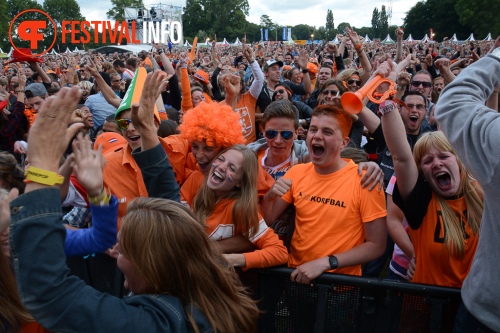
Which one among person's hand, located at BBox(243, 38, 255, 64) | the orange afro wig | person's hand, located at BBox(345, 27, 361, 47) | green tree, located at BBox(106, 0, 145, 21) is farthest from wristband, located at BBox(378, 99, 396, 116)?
green tree, located at BBox(106, 0, 145, 21)

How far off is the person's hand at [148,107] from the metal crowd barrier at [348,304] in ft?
3.21

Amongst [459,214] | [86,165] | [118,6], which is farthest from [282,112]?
[118,6]

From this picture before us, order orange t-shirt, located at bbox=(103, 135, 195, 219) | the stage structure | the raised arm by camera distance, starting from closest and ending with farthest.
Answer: the raised arm < orange t-shirt, located at bbox=(103, 135, 195, 219) < the stage structure

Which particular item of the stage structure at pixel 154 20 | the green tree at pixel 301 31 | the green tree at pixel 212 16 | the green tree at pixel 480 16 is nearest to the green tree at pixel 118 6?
the green tree at pixel 212 16

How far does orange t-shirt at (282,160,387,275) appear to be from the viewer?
8.23 ft

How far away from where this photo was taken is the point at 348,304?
2260mm

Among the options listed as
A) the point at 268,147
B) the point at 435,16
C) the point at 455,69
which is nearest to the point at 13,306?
the point at 268,147

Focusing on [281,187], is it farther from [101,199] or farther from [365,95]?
[101,199]

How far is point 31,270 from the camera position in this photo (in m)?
1.27

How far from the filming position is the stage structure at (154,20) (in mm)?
53828

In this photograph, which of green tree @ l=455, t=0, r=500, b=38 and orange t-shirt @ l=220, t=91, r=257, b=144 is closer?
orange t-shirt @ l=220, t=91, r=257, b=144

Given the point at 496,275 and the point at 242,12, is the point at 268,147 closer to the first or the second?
the point at 496,275

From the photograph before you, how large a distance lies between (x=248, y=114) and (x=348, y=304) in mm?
3598

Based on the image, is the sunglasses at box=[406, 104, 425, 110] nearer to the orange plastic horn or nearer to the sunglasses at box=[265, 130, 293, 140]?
the sunglasses at box=[265, 130, 293, 140]
